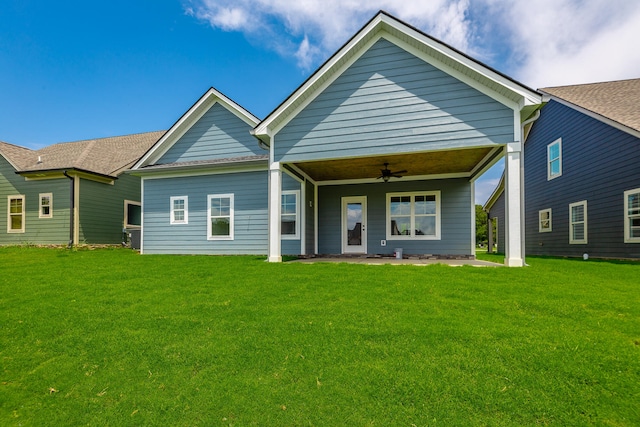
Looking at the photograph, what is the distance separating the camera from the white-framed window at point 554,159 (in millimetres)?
13789

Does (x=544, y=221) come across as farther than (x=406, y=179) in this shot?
Yes

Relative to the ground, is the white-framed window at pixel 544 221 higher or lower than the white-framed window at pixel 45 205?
lower

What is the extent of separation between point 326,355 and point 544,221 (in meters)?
16.1

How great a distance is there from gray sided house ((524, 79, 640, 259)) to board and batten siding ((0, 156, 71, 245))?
18.6 metres

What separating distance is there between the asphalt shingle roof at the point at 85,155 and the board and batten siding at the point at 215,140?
15.3 feet

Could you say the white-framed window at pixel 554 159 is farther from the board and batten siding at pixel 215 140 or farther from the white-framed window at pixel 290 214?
the board and batten siding at pixel 215 140

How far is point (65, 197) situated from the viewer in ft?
44.9

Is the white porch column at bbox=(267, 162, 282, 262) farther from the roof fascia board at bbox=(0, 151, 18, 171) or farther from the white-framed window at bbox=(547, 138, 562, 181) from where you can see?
the roof fascia board at bbox=(0, 151, 18, 171)

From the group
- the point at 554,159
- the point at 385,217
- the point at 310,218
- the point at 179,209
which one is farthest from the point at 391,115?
the point at 554,159

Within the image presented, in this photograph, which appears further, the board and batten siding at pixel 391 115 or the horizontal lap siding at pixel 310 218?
the horizontal lap siding at pixel 310 218

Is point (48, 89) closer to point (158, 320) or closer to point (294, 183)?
point (294, 183)

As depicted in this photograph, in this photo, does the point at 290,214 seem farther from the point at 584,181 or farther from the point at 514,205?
the point at 584,181

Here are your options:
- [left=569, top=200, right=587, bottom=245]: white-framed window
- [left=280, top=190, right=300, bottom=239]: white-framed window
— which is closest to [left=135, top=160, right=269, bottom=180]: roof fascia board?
[left=280, top=190, right=300, bottom=239]: white-framed window

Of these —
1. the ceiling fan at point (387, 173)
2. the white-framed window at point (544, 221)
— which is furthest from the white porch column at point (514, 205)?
the white-framed window at point (544, 221)
